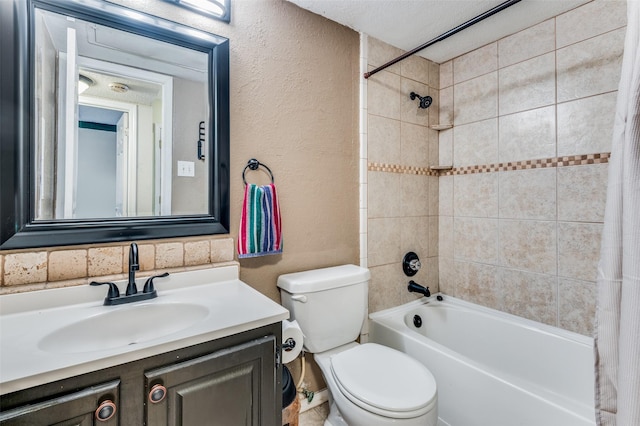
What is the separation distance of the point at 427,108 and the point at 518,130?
620 millimetres

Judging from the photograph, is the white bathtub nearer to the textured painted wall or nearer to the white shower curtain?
the white shower curtain

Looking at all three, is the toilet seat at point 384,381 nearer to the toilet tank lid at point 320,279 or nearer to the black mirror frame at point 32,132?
the toilet tank lid at point 320,279

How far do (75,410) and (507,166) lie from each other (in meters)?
2.27

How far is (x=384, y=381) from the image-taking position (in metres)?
1.23

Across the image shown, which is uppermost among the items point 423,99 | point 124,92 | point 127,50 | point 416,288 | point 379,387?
point 423,99

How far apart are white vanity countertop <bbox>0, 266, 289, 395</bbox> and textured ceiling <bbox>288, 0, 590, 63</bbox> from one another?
4.86 feet

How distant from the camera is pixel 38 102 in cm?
104

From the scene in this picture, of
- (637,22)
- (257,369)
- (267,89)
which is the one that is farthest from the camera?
(267,89)

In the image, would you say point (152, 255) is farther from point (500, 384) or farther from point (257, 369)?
point (500, 384)

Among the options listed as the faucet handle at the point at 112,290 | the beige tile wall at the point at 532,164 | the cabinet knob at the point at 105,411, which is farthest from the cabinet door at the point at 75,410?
the beige tile wall at the point at 532,164

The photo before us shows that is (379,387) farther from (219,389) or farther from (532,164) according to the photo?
(532,164)

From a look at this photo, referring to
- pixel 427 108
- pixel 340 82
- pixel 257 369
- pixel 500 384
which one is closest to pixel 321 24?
pixel 340 82

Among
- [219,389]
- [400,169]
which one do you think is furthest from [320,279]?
[400,169]

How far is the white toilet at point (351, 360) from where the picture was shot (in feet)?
3.64
